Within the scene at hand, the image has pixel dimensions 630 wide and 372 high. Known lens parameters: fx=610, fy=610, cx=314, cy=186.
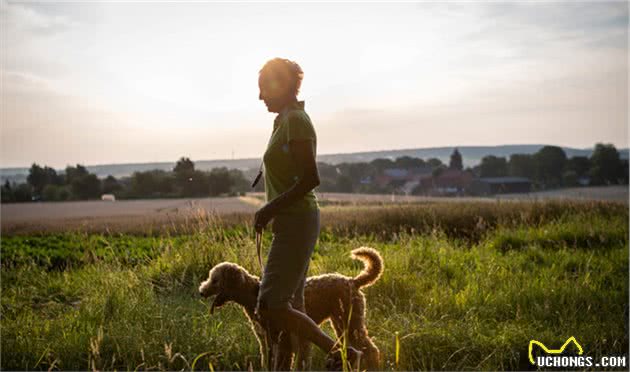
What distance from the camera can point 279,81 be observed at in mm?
3988

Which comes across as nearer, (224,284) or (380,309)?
(224,284)

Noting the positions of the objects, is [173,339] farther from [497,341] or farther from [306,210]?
[497,341]

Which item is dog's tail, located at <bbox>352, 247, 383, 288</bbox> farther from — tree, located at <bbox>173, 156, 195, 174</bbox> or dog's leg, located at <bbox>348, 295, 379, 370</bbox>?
Answer: tree, located at <bbox>173, 156, 195, 174</bbox>

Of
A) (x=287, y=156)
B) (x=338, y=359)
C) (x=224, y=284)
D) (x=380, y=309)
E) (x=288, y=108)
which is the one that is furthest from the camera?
(x=380, y=309)

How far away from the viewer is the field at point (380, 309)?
17.0 ft

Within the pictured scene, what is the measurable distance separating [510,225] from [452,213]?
4.84ft

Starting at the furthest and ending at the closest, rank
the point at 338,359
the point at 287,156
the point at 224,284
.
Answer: the point at 224,284 < the point at 338,359 < the point at 287,156

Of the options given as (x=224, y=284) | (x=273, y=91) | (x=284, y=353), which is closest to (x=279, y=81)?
(x=273, y=91)

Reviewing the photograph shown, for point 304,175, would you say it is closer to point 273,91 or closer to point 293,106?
point 293,106

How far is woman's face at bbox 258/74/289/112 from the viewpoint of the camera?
3984mm

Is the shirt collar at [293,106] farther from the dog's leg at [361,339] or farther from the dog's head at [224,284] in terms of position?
the dog's leg at [361,339]

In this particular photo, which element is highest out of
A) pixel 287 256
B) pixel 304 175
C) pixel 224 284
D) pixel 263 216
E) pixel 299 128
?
pixel 299 128

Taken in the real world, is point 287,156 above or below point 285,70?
below

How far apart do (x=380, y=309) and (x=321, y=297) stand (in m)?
2.08
